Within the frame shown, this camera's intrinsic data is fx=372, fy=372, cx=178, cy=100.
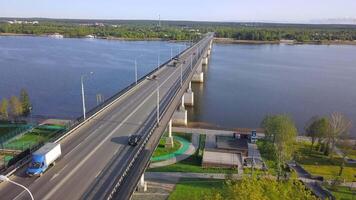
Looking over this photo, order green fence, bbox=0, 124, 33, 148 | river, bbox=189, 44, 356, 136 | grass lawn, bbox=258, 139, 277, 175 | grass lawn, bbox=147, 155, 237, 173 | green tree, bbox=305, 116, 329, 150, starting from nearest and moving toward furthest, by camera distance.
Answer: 1. grass lawn, bbox=147, 155, 237, 173
2. grass lawn, bbox=258, 139, 277, 175
3. green fence, bbox=0, 124, 33, 148
4. green tree, bbox=305, 116, 329, 150
5. river, bbox=189, 44, 356, 136

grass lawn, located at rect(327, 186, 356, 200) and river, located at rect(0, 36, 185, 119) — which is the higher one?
river, located at rect(0, 36, 185, 119)

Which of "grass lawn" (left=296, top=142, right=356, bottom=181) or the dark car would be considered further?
"grass lawn" (left=296, top=142, right=356, bottom=181)

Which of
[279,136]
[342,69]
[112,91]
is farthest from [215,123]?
[342,69]

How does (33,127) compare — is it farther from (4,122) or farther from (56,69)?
(56,69)

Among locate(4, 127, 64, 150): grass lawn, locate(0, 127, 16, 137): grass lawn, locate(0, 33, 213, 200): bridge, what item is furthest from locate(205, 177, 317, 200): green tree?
locate(0, 127, 16, 137): grass lawn

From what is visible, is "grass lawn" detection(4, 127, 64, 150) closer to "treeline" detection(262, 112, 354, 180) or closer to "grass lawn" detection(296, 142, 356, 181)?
"treeline" detection(262, 112, 354, 180)

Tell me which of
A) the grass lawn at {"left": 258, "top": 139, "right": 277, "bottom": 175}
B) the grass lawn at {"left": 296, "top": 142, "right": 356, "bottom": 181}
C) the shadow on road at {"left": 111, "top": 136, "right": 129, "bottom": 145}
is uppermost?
the shadow on road at {"left": 111, "top": 136, "right": 129, "bottom": 145}

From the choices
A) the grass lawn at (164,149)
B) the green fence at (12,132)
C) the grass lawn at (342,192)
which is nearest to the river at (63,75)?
the green fence at (12,132)

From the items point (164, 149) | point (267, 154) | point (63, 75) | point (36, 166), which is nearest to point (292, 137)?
point (267, 154)
